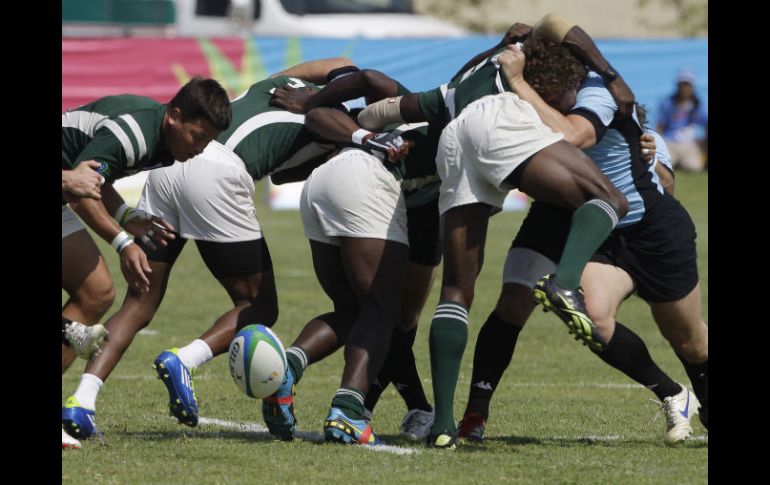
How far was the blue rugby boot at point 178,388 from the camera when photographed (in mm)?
6199

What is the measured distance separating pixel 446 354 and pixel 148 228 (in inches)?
57.8

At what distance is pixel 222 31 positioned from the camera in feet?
78.4

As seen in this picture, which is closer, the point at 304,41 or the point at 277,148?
the point at 277,148

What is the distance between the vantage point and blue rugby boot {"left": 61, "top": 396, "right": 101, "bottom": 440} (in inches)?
241

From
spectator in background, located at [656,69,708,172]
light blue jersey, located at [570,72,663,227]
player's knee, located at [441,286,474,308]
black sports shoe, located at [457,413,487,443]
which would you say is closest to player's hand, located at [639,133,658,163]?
light blue jersey, located at [570,72,663,227]

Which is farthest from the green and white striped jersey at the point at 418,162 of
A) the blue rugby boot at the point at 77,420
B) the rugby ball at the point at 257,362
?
the blue rugby boot at the point at 77,420

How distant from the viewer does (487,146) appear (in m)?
5.97

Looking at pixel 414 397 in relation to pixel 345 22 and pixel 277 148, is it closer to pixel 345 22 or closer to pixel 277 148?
pixel 277 148

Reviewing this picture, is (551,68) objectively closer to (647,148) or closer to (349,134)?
(647,148)

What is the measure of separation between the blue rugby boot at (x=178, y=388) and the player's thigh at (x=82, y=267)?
53 cm

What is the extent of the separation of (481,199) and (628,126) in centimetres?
86

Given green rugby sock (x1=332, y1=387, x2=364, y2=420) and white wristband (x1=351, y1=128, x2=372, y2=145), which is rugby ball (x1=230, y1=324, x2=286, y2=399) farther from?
Result: white wristband (x1=351, y1=128, x2=372, y2=145)
